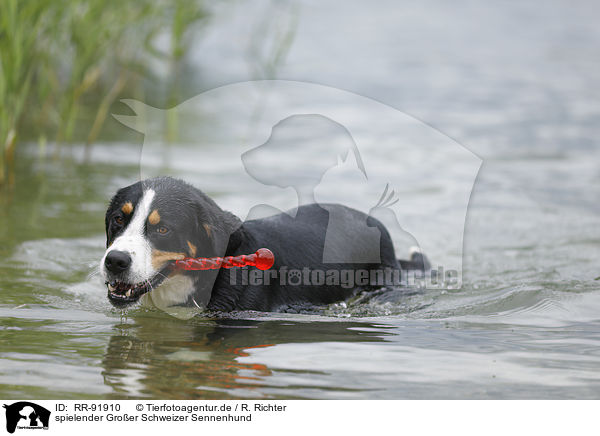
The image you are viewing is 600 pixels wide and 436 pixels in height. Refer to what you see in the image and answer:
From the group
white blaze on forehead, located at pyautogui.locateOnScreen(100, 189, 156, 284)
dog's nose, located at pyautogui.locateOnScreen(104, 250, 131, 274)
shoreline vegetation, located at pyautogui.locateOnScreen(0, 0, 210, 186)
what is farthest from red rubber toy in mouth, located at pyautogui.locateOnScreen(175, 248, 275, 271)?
shoreline vegetation, located at pyautogui.locateOnScreen(0, 0, 210, 186)

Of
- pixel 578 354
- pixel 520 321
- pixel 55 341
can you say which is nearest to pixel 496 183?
pixel 520 321

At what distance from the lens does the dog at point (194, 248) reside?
14.2ft

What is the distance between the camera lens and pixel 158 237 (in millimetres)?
4414

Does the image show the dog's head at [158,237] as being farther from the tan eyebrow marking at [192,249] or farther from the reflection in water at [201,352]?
the reflection in water at [201,352]

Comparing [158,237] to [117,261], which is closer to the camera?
[117,261]

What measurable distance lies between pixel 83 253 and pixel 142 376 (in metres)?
2.81

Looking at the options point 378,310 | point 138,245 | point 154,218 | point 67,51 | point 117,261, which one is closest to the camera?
point 117,261

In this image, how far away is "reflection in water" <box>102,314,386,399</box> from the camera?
12.1 feet

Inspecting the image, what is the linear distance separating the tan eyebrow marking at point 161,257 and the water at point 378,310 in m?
0.43

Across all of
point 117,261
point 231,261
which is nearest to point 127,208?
point 117,261

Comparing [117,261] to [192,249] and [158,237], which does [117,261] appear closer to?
[158,237]
